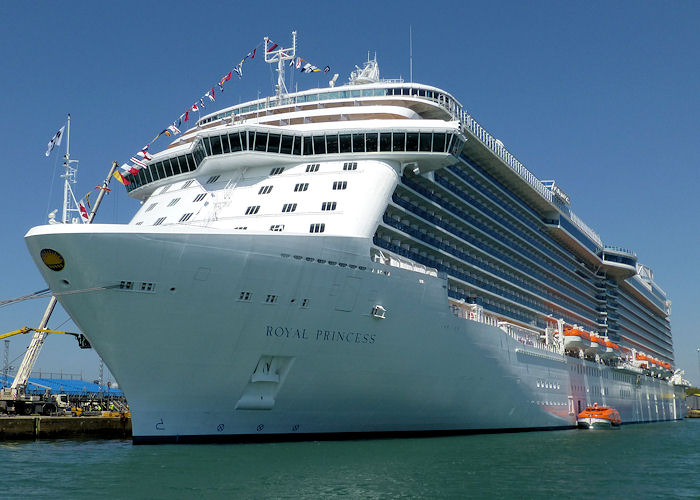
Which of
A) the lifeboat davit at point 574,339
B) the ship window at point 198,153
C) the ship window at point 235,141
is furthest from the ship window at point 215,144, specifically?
the lifeboat davit at point 574,339

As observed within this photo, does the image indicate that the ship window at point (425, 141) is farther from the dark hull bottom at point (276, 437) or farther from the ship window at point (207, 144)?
the dark hull bottom at point (276, 437)

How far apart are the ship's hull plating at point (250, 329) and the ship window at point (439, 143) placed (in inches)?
198

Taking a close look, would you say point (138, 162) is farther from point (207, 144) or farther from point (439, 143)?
point (439, 143)

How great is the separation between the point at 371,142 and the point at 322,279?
693 centimetres

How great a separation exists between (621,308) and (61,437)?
48990 millimetres

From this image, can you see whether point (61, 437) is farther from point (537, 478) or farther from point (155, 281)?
point (537, 478)

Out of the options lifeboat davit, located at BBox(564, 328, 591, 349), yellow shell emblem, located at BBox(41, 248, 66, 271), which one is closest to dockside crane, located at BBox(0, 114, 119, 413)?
yellow shell emblem, located at BBox(41, 248, 66, 271)

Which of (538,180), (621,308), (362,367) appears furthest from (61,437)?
(621,308)

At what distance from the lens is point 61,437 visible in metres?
28.7

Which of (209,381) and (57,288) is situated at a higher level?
(57,288)

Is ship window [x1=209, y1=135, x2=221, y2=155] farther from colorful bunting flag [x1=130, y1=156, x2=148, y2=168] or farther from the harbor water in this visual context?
the harbor water

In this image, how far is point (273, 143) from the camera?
2525 cm

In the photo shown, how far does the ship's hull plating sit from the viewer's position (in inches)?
738

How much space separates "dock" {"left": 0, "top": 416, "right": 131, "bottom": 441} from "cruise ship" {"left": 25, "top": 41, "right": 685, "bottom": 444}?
8.81 meters
